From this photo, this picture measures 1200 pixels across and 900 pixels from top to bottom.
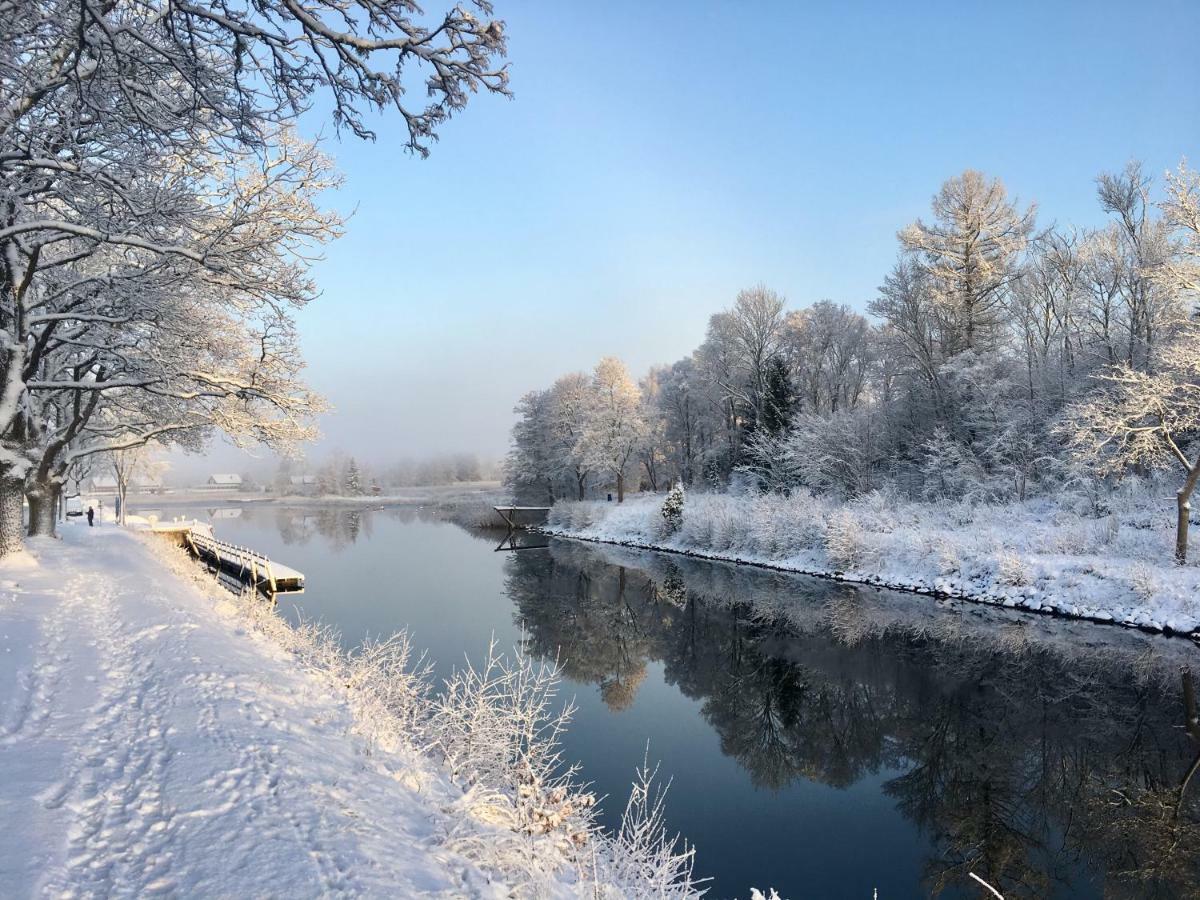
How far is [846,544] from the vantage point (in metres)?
20.7

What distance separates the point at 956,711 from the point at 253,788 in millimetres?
9731

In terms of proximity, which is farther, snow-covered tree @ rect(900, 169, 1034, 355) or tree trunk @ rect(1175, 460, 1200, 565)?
snow-covered tree @ rect(900, 169, 1034, 355)

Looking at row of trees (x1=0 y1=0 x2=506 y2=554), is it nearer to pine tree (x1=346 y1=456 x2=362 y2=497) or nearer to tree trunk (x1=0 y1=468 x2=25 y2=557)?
tree trunk (x1=0 y1=468 x2=25 y2=557)

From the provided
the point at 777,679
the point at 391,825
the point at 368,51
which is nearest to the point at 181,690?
the point at 391,825

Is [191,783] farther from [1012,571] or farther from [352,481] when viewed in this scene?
[352,481]

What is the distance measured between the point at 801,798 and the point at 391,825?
5.46 m

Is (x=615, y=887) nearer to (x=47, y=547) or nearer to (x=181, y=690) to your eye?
(x=181, y=690)

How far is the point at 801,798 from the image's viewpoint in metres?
7.64

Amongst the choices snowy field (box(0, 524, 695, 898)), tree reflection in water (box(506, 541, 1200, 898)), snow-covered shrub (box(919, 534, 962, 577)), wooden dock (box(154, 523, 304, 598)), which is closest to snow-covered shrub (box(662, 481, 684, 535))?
tree reflection in water (box(506, 541, 1200, 898))

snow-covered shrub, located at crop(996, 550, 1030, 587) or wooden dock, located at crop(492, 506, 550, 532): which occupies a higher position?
snow-covered shrub, located at crop(996, 550, 1030, 587)

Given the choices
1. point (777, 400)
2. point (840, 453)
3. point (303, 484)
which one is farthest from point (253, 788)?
point (303, 484)

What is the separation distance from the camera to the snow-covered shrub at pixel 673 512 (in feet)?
99.4

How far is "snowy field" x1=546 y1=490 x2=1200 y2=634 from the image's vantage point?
1405 centimetres

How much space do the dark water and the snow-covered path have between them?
3.55 m
